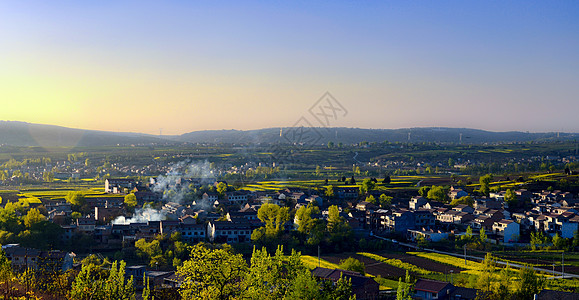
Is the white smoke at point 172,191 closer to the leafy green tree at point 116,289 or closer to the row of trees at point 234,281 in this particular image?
the leafy green tree at point 116,289

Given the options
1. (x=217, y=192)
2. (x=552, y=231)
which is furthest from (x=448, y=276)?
(x=217, y=192)

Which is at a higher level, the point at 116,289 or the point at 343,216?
the point at 116,289

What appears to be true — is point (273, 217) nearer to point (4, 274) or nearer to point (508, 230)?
point (508, 230)

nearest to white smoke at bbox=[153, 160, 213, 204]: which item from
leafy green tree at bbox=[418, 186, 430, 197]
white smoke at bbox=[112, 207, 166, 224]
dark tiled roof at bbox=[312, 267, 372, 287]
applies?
white smoke at bbox=[112, 207, 166, 224]

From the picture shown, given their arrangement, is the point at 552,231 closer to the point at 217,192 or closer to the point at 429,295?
the point at 429,295

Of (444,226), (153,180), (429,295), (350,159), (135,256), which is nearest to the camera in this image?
(429,295)

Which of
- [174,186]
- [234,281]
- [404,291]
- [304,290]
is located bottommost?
[174,186]

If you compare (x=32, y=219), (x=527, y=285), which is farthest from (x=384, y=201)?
(x=32, y=219)

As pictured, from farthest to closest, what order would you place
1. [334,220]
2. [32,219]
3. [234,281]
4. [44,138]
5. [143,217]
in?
[44,138] < [143,217] < [334,220] < [32,219] < [234,281]
